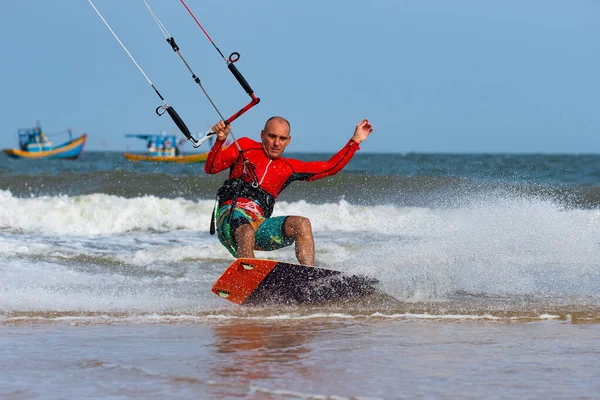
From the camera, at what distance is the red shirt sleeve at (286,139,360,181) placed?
7.06 m

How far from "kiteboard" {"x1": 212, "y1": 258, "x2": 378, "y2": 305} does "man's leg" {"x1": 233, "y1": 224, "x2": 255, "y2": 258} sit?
0.18 meters

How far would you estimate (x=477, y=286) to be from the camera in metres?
8.07

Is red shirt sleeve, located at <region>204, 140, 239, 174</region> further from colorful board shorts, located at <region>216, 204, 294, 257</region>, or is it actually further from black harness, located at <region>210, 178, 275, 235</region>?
colorful board shorts, located at <region>216, 204, 294, 257</region>

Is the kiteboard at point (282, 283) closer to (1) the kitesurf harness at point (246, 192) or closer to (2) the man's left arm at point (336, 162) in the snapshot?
(1) the kitesurf harness at point (246, 192)

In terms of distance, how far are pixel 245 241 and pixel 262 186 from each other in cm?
62

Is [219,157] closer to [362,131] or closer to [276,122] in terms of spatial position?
[276,122]

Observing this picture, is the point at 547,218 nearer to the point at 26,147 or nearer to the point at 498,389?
the point at 498,389

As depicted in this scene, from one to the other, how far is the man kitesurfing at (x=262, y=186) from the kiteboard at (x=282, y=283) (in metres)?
→ 0.16

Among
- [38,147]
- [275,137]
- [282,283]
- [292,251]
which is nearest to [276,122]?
[275,137]

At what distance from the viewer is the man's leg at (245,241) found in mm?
6594

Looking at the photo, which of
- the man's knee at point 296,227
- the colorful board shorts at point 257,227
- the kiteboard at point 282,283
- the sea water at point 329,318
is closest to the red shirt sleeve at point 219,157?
the colorful board shorts at point 257,227

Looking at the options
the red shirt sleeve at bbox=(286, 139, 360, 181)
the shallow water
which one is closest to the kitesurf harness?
the red shirt sleeve at bbox=(286, 139, 360, 181)

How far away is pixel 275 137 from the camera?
691 centimetres

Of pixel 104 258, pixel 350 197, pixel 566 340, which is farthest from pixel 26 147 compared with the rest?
pixel 566 340
